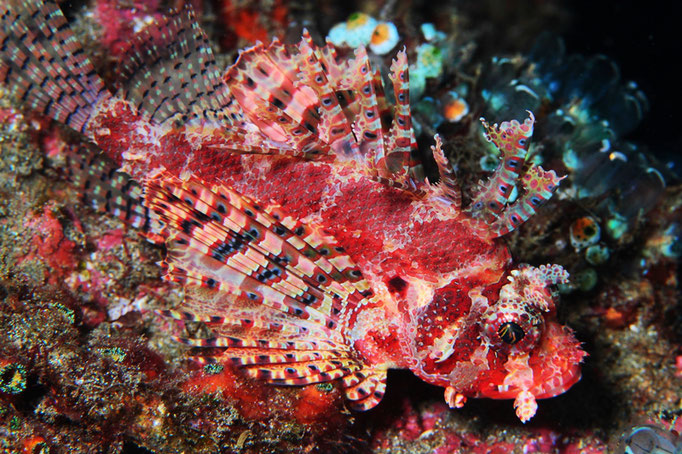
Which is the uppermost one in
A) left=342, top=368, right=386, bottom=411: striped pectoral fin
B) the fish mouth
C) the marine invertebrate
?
the marine invertebrate

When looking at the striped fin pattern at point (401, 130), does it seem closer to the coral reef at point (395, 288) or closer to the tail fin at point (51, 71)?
the coral reef at point (395, 288)

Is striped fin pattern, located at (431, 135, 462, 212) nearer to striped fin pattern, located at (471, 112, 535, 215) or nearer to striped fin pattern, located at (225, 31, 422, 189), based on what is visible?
striped fin pattern, located at (471, 112, 535, 215)

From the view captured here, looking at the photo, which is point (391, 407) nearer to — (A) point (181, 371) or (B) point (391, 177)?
(A) point (181, 371)

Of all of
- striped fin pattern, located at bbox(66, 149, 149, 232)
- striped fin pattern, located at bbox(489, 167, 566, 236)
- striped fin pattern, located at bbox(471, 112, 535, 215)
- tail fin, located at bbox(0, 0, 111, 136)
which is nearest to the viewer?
striped fin pattern, located at bbox(471, 112, 535, 215)

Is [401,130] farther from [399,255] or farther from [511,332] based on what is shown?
[511,332]

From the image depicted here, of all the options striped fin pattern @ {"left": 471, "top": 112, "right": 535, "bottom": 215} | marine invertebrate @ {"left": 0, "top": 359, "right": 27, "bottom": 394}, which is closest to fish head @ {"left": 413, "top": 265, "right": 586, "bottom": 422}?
striped fin pattern @ {"left": 471, "top": 112, "right": 535, "bottom": 215}

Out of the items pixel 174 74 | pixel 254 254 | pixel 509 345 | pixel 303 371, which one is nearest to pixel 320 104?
pixel 254 254

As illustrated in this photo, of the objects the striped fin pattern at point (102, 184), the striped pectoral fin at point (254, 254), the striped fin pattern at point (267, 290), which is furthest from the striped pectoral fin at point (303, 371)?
the striped fin pattern at point (102, 184)
